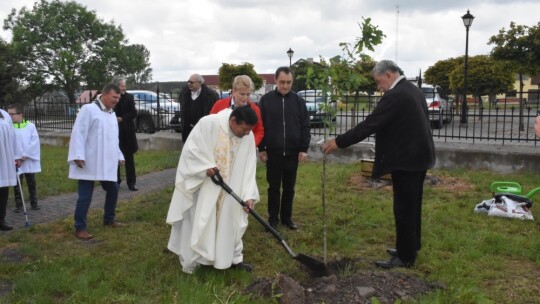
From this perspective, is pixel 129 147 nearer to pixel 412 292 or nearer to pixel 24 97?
pixel 412 292

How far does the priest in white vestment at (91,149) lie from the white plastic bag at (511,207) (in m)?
4.86

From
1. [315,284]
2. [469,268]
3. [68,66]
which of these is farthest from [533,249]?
[68,66]

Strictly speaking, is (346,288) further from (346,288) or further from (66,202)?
(66,202)

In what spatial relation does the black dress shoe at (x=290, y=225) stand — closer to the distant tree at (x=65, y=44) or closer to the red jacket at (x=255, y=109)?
the red jacket at (x=255, y=109)

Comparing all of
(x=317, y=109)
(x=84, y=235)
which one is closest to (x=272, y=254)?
(x=317, y=109)

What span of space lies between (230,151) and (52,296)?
1918 millimetres

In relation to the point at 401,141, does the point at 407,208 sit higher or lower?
lower

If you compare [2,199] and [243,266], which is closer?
[243,266]

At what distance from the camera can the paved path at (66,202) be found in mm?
6875

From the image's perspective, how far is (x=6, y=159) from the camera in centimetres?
601

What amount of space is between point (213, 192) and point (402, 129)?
5.83 ft

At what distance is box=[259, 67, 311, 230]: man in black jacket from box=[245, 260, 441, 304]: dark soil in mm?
1868

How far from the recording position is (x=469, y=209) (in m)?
6.92

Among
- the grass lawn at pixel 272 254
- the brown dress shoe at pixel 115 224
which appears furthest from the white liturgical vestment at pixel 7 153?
the brown dress shoe at pixel 115 224
